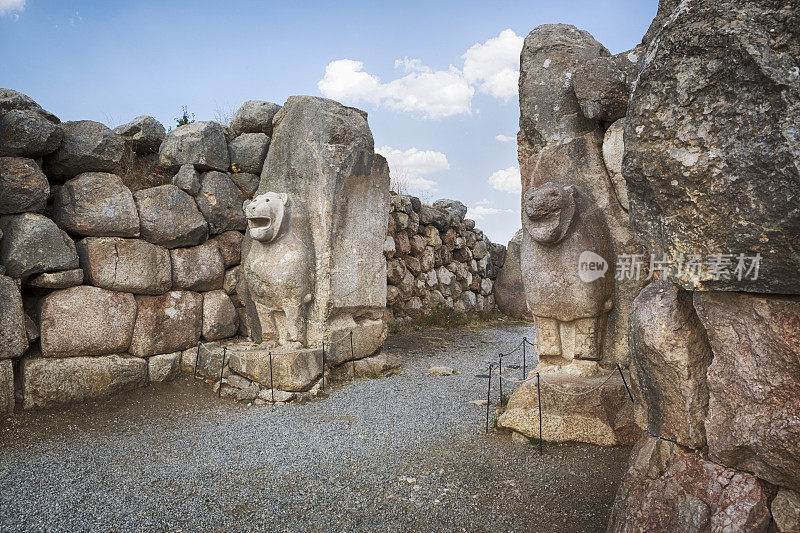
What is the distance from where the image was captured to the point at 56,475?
329 centimetres

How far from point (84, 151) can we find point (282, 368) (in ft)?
8.21

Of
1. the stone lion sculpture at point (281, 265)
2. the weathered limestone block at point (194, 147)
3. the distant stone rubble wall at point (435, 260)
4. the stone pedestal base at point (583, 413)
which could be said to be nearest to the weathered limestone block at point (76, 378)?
the stone lion sculpture at point (281, 265)

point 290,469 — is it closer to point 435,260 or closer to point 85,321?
point 85,321

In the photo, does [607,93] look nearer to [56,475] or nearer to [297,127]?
[297,127]

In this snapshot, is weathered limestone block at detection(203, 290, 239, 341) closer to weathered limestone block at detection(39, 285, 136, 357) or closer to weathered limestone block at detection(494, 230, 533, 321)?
weathered limestone block at detection(39, 285, 136, 357)

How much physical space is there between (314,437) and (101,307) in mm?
2184

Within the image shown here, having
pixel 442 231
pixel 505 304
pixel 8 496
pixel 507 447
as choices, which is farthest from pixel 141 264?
pixel 505 304

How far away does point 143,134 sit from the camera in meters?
5.60

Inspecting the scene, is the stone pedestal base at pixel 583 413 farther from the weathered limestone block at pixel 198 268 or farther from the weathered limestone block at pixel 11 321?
the weathered limestone block at pixel 11 321

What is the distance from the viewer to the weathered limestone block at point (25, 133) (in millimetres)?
4168

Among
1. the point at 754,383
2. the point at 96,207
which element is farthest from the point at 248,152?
the point at 754,383

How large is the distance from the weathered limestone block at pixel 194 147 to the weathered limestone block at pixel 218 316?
1.32 metres

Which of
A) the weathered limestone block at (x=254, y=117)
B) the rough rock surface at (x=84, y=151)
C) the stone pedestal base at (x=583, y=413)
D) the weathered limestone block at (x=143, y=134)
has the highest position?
the weathered limestone block at (x=254, y=117)

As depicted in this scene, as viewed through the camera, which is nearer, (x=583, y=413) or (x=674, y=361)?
(x=674, y=361)
